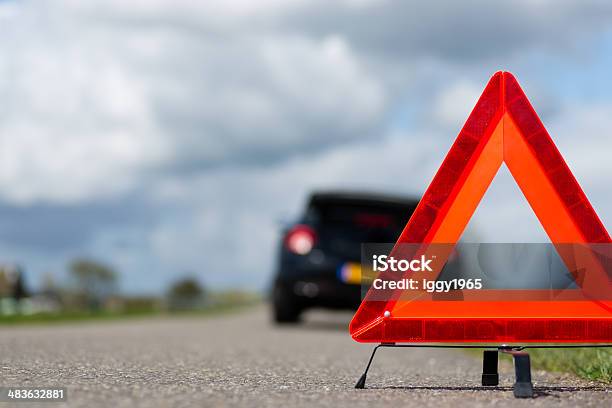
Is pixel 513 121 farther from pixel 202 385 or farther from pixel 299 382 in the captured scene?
pixel 202 385

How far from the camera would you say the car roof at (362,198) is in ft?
37.8

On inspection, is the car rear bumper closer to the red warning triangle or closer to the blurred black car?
the blurred black car

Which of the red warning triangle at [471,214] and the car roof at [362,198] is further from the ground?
the car roof at [362,198]

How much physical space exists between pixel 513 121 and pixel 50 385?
2824 millimetres

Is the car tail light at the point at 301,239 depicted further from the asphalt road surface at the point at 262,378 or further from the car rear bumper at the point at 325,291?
the asphalt road surface at the point at 262,378

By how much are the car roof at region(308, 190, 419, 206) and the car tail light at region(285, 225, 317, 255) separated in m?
0.47

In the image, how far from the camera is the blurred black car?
449 inches

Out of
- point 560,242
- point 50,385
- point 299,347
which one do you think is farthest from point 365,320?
point 299,347

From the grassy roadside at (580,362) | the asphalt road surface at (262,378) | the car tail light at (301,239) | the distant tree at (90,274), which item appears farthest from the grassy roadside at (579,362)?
the distant tree at (90,274)

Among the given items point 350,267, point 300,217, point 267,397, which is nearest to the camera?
point 267,397

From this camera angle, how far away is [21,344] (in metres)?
8.08

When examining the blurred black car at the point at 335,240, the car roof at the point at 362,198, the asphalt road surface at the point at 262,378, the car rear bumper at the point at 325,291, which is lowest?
the asphalt road surface at the point at 262,378

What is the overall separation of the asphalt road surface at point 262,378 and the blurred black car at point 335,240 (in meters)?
3.23

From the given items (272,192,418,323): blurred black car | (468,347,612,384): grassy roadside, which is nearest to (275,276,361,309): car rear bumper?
(272,192,418,323): blurred black car
